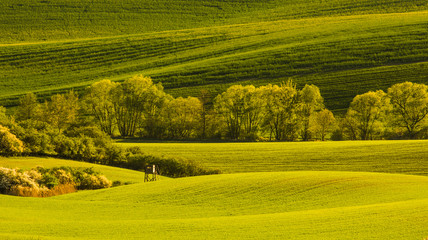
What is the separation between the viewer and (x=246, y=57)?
95812mm

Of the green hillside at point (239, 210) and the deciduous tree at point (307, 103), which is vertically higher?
the deciduous tree at point (307, 103)

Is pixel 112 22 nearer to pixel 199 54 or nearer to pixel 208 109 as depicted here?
pixel 199 54

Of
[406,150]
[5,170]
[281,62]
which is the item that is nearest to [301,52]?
[281,62]

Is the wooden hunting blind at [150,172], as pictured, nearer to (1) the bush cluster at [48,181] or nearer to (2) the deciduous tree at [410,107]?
(1) the bush cluster at [48,181]

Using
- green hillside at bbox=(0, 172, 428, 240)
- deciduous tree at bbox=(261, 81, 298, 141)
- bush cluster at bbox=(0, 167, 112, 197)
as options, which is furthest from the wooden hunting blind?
deciduous tree at bbox=(261, 81, 298, 141)

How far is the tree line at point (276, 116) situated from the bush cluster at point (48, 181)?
30.5 metres

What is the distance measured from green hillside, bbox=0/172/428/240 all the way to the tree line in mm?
32919

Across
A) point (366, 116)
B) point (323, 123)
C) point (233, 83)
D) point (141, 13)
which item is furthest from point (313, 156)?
point (141, 13)

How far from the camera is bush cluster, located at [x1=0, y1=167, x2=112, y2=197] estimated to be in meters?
24.4

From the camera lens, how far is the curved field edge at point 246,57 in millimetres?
84500

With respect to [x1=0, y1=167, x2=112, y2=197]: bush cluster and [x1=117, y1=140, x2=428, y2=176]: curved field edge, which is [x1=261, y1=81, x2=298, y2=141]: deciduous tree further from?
[x1=0, y1=167, x2=112, y2=197]: bush cluster

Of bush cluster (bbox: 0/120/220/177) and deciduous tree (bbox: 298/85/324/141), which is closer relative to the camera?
bush cluster (bbox: 0/120/220/177)

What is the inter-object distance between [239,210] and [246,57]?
77.5 meters

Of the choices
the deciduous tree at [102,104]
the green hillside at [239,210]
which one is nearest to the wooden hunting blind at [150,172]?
the green hillside at [239,210]
